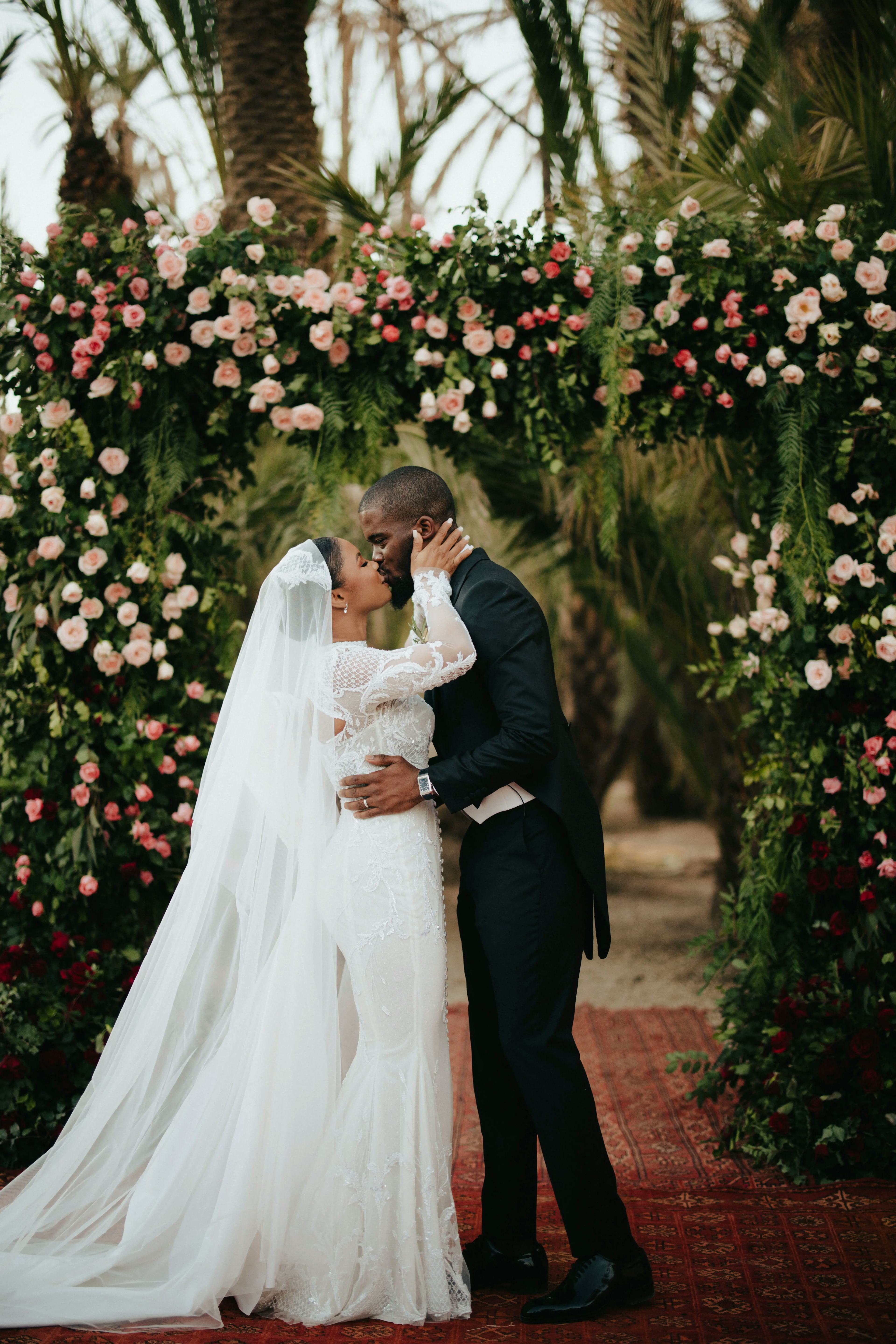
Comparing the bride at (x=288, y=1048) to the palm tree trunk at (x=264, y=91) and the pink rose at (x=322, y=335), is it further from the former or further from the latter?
the palm tree trunk at (x=264, y=91)

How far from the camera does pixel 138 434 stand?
13.4 feet

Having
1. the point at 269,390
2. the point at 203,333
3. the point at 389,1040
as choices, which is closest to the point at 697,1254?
the point at 389,1040

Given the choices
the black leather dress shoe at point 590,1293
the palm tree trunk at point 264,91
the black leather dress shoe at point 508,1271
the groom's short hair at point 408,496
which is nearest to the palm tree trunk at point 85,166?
the palm tree trunk at point 264,91

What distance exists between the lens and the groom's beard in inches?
120

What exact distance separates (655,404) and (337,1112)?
2.65 m

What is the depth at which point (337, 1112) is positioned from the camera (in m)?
2.80

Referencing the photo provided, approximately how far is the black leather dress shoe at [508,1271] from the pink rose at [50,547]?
2.62 metres

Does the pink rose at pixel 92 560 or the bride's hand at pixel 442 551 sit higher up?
the pink rose at pixel 92 560

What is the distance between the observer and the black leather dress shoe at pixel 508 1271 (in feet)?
9.64

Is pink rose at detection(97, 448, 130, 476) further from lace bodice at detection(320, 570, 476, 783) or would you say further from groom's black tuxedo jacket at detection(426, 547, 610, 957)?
groom's black tuxedo jacket at detection(426, 547, 610, 957)

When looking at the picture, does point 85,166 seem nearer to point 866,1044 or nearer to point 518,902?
point 518,902

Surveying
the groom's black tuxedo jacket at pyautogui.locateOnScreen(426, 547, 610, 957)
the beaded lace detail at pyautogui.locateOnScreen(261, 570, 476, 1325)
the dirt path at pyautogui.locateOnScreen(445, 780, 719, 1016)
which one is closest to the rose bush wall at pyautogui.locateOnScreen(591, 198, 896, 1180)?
the dirt path at pyautogui.locateOnScreen(445, 780, 719, 1016)

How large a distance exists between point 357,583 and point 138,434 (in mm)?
1517

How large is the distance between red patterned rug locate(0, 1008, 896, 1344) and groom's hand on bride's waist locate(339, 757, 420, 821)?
1230 millimetres
